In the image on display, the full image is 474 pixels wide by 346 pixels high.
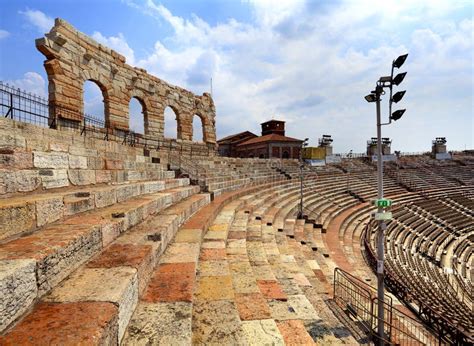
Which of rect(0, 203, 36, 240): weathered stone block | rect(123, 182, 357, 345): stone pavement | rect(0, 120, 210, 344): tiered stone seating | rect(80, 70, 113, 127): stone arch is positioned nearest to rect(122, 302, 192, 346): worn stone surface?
rect(123, 182, 357, 345): stone pavement

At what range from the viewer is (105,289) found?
2248 mm

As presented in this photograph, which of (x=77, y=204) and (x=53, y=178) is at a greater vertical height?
(x=53, y=178)

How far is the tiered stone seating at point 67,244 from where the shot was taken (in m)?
1.79

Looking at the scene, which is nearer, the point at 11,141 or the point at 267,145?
the point at 11,141

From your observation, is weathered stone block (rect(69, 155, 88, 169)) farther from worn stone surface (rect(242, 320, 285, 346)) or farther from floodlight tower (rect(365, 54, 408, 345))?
floodlight tower (rect(365, 54, 408, 345))

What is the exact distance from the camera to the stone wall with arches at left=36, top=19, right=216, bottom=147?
10.5 m

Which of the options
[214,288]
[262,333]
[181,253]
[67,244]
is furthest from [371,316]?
[67,244]

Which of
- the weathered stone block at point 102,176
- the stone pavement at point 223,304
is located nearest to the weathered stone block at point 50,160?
the weathered stone block at point 102,176

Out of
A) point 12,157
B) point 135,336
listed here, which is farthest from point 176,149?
point 135,336

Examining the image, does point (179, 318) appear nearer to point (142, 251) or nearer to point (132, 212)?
point (142, 251)

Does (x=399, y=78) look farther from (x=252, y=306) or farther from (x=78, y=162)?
A: (x=78, y=162)

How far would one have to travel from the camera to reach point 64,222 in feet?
11.0

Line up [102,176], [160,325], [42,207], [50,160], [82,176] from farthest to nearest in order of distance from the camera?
[102,176], [82,176], [50,160], [42,207], [160,325]

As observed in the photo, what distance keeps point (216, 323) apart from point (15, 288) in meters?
1.83
